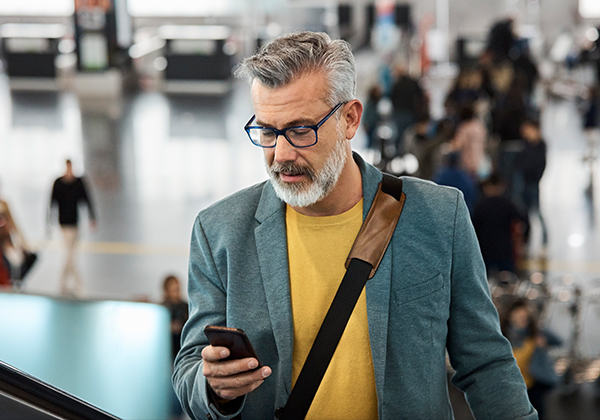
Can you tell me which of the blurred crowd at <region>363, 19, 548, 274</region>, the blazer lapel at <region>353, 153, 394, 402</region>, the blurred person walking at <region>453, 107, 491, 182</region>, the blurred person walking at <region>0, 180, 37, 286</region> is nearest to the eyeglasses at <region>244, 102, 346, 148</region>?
the blazer lapel at <region>353, 153, 394, 402</region>

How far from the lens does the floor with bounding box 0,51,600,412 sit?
9031mm

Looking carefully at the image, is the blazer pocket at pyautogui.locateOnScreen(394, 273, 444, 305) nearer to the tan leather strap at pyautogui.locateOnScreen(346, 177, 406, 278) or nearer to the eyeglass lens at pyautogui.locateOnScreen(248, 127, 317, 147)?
the tan leather strap at pyautogui.locateOnScreen(346, 177, 406, 278)

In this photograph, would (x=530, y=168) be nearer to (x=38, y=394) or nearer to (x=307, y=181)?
(x=307, y=181)

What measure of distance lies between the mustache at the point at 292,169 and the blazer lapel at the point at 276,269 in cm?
18

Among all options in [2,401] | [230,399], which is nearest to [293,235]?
[230,399]

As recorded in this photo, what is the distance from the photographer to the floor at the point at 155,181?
29.6 ft

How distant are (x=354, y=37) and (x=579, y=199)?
18.6 meters

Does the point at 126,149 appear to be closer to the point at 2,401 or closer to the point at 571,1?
the point at 2,401

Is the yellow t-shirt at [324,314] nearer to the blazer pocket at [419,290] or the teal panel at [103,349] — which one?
the blazer pocket at [419,290]

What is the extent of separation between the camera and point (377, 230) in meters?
2.02

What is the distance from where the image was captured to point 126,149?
1538 centimetres

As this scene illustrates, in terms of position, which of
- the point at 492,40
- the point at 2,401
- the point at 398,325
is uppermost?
the point at 492,40

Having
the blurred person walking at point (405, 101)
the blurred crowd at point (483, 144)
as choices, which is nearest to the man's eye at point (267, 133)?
the blurred crowd at point (483, 144)

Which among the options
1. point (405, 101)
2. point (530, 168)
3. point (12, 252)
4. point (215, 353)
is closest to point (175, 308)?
point (12, 252)
